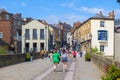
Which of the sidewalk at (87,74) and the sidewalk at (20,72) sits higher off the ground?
the sidewalk at (20,72)

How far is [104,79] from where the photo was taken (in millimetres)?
11031

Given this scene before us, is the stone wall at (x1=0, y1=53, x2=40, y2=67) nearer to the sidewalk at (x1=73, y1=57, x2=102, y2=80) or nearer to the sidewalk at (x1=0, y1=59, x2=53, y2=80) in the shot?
the sidewalk at (x1=0, y1=59, x2=53, y2=80)

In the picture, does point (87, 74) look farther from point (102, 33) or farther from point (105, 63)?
point (102, 33)

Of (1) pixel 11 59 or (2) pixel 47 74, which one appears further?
(1) pixel 11 59

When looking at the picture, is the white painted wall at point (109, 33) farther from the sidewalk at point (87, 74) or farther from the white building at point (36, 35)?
the sidewalk at point (87, 74)

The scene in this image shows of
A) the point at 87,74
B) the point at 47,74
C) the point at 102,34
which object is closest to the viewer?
the point at 47,74

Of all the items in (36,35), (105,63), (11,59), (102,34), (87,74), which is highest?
(36,35)

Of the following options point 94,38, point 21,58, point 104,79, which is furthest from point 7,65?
point 94,38

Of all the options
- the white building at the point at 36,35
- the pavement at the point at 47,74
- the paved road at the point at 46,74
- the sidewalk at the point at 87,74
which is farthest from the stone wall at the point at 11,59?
the white building at the point at 36,35

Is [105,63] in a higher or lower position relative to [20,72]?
higher

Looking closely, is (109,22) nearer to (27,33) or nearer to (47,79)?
(27,33)

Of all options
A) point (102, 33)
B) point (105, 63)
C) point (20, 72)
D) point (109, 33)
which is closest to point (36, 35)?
point (102, 33)

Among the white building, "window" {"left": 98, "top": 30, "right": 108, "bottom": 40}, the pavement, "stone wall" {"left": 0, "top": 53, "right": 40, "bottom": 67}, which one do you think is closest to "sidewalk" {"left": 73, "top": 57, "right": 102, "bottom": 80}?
the pavement

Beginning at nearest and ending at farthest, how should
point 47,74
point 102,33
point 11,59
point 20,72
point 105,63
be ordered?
point 105,63
point 47,74
point 20,72
point 11,59
point 102,33
